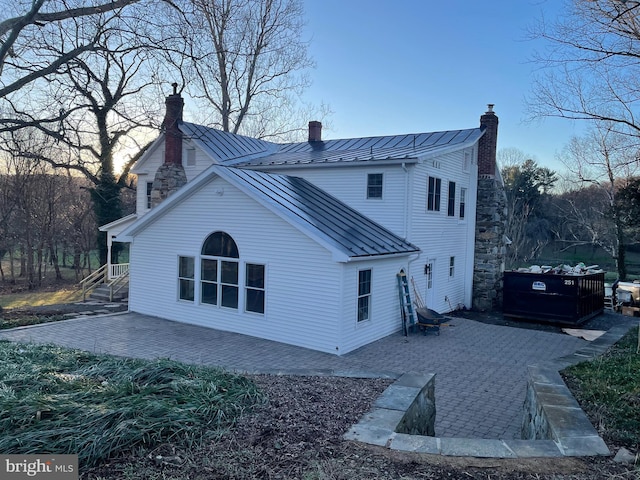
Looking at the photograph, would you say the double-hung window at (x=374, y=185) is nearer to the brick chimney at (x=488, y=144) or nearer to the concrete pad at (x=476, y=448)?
the brick chimney at (x=488, y=144)

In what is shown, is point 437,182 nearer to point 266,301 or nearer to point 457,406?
point 266,301

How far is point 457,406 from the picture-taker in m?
7.75

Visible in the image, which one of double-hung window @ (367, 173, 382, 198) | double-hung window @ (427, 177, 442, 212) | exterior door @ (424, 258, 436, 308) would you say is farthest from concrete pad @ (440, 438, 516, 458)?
double-hung window @ (427, 177, 442, 212)

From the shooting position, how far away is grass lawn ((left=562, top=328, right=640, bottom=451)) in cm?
482

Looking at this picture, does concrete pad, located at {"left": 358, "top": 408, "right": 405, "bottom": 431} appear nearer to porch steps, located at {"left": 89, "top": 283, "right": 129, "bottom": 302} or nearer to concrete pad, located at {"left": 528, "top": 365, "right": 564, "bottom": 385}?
concrete pad, located at {"left": 528, "top": 365, "right": 564, "bottom": 385}

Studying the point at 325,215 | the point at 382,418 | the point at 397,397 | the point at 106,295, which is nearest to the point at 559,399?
the point at 397,397

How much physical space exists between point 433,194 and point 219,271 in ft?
24.2

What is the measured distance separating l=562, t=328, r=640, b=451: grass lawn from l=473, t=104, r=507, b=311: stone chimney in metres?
9.84

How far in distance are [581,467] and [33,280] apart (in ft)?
99.3

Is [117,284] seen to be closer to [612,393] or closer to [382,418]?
[382,418]

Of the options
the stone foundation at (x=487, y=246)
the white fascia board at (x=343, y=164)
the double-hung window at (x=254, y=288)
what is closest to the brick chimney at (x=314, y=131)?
the white fascia board at (x=343, y=164)

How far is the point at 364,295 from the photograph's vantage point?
1138 centimetres

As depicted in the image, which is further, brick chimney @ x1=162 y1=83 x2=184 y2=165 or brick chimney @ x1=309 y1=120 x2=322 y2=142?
brick chimney @ x1=309 y1=120 x2=322 y2=142

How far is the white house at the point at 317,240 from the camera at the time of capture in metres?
10.9
